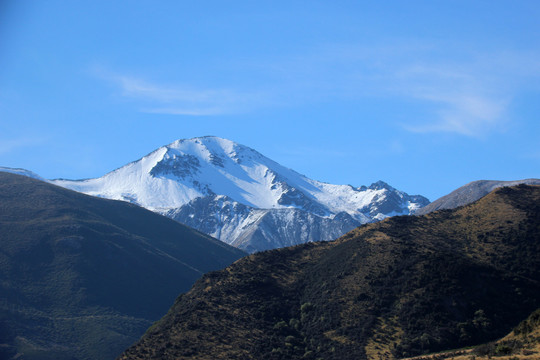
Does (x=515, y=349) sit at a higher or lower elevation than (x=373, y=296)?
lower

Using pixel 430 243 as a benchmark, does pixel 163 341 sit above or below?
below

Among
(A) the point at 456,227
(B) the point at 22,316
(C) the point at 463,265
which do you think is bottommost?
(B) the point at 22,316

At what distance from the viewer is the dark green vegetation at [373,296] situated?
10156 cm

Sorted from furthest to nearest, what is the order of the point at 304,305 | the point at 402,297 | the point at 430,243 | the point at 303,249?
1. the point at 303,249
2. the point at 430,243
3. the point at 304,305
4. the point at 402,297

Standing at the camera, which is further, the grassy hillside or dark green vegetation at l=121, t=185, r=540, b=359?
dark green vegetation at l=121, t=185, r=540, b=359

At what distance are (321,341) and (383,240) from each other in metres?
33.0

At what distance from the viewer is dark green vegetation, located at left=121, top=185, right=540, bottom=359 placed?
102 meters

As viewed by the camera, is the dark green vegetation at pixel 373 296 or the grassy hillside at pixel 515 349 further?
the dark green vegetation at pixel 373 296

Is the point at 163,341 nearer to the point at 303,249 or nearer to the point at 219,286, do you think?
the point at 219,286

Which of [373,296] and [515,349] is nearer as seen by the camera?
[515,349]

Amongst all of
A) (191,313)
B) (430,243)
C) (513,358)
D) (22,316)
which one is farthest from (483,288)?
(22,316)

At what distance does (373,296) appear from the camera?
113 m

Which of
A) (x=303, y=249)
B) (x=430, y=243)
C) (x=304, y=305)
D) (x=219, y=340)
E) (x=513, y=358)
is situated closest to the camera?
(x=513, y=358)

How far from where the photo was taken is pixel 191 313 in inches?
4478
